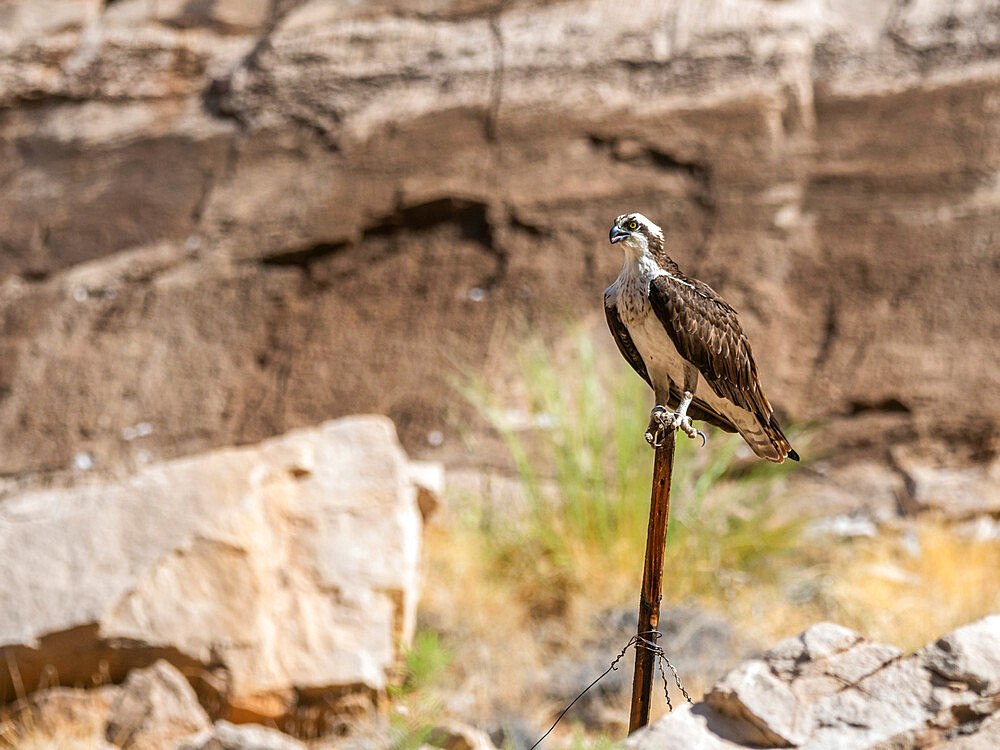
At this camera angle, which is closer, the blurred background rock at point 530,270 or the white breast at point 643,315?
the white breast at point 643,315

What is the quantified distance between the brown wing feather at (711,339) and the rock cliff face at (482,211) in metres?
3.07

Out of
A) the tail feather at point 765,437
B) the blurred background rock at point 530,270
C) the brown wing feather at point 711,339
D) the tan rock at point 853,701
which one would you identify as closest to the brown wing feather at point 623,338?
the brown wing feather at point 711,339

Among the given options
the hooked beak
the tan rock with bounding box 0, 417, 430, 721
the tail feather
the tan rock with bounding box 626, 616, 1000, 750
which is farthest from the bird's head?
the tan rock with bounding box 0, 417, 430, 721

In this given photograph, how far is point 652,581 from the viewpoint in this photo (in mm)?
2143

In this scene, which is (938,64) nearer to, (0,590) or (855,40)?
(855,40)

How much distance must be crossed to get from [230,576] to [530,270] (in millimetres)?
2957

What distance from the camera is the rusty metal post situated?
214cm

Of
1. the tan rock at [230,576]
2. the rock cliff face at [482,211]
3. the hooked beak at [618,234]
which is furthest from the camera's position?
the rock cliff face at [482,211]

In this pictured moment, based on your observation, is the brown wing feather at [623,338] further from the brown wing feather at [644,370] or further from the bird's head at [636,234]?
the bird's head at [636,234]

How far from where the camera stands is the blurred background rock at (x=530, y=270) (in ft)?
15.9

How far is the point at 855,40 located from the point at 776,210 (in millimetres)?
1181

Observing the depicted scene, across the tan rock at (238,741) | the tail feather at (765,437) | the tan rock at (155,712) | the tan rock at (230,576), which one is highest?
the tail feather at (765,437)

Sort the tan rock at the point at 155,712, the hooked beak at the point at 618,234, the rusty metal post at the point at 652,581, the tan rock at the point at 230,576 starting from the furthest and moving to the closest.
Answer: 1. the tan rock at the point at 230,576
2. the tan rock at the point at 155,712
3. the hooked beak at the point at 618,234
4. the rusty metal post at the point at 652,581

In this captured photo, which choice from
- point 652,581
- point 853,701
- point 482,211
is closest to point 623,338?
point 652,581
